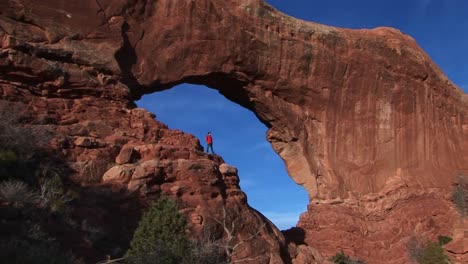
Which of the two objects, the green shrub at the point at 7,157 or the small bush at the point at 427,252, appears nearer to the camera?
the green shrub at the point at 7,157

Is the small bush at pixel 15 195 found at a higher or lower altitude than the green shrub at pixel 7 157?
lower

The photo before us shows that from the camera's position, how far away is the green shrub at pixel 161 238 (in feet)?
40.5

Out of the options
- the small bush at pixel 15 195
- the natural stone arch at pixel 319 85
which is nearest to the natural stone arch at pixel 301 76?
the natural stone arch at pixel 319 85

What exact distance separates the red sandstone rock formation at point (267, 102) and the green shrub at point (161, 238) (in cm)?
254

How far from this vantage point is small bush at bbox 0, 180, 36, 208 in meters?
12.1

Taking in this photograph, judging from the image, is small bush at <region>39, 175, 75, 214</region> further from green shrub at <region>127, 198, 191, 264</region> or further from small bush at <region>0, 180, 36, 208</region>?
green shrub at <region>127, 198, 191, 264</region>

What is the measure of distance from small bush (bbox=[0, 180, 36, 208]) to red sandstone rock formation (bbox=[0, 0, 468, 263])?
397cm

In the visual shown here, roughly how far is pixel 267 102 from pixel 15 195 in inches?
663

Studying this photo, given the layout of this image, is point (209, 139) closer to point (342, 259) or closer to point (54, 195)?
point (342, 259)

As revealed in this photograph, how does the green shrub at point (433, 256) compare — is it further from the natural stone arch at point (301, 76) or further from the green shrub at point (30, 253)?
the green shrub at point (30, 253)

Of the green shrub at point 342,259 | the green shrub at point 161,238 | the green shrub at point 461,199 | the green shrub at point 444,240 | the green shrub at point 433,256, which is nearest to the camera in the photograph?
the green shrub at point 161,238

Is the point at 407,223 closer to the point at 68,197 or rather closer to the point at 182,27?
the point at 182,27

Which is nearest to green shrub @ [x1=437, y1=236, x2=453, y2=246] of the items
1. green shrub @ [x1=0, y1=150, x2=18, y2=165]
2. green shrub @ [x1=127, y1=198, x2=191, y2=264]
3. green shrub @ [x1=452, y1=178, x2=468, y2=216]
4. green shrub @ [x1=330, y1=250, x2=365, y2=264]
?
green shrub @ [x1=452, y1=178, x2=468, y2=216]

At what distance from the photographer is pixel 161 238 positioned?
44.5 ft
